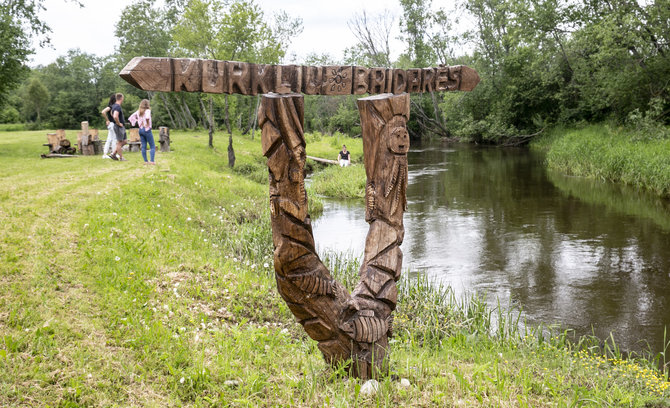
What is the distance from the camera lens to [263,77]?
385 centimetres

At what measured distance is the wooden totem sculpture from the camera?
Answer: 3.53 meters

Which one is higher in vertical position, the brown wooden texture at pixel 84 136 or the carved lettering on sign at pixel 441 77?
the carved lettering on sign at pixel 441 77

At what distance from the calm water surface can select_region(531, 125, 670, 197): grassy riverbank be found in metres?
0.50

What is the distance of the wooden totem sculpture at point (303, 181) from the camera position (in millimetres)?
3531

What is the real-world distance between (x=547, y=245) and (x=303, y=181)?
900cm

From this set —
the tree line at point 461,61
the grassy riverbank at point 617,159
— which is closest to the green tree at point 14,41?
the tree line at point 461,61

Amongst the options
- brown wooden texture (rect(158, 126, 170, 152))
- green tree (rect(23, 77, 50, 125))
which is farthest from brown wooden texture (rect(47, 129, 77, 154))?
green tree (rect(23, 77, 50, 125))

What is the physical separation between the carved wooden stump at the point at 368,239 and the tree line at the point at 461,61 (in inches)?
621

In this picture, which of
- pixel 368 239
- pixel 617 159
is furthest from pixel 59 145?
pixel 617 159

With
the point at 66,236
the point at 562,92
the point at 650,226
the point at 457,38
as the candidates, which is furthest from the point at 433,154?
the point at 66,236

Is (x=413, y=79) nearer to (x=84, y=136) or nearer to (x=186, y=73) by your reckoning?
(x=186, y=73)

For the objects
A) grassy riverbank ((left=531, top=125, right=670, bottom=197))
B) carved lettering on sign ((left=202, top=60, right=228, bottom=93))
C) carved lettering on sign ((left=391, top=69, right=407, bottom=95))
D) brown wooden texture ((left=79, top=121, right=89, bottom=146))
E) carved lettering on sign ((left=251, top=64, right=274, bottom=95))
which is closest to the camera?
carved lettering on sign ((left=202, top=60, right=228, bottom=93))

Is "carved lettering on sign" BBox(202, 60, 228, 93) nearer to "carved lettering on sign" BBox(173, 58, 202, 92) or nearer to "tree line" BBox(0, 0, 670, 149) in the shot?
"carved lettering on sign" BBox(173, 58, 202, 92)

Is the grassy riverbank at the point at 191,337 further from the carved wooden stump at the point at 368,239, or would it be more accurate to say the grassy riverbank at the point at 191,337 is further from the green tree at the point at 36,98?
the green tree at the point at 36,98
